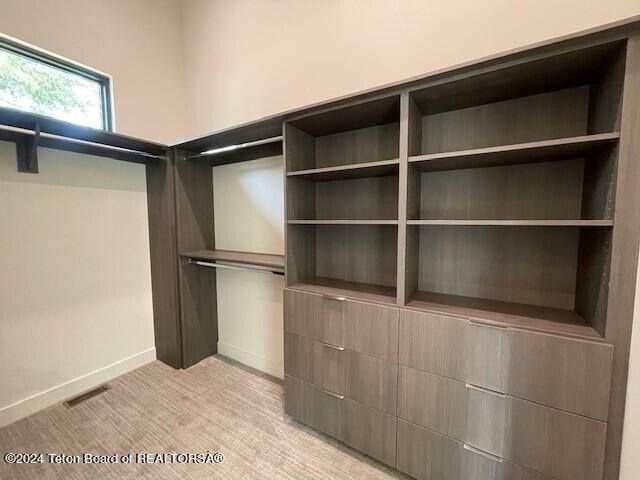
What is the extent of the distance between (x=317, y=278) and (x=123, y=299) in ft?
6.22

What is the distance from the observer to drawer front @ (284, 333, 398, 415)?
1472 millimetres

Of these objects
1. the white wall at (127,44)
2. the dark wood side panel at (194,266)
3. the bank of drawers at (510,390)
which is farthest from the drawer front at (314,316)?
the white wall at (127,44)

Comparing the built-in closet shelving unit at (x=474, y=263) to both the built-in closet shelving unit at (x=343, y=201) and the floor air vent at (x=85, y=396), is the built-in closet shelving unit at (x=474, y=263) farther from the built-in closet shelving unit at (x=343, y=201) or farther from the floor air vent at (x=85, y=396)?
the floor air vent at (x=85, y=396)

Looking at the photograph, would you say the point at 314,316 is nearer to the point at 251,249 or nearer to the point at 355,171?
the point at 355,171

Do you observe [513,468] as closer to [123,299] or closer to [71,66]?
[123,299]

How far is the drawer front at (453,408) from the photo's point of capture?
1210mm

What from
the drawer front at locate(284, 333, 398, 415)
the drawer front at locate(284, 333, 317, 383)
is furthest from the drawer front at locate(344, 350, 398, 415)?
the drawer front at locate(284, 333, 317, 383)

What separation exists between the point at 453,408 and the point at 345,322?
666 mm

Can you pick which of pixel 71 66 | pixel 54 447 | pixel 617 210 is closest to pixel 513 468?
pixel 617 210

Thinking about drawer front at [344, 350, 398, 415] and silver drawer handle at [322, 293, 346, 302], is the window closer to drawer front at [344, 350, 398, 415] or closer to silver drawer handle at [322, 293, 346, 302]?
silver drawer handle at [322, 293, 346, 302]

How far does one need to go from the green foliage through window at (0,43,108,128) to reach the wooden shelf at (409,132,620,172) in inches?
108

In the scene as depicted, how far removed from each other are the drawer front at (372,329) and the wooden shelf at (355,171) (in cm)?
77

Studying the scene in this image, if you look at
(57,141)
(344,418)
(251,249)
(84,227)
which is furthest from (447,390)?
(57,141)

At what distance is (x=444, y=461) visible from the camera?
52.6 inches
